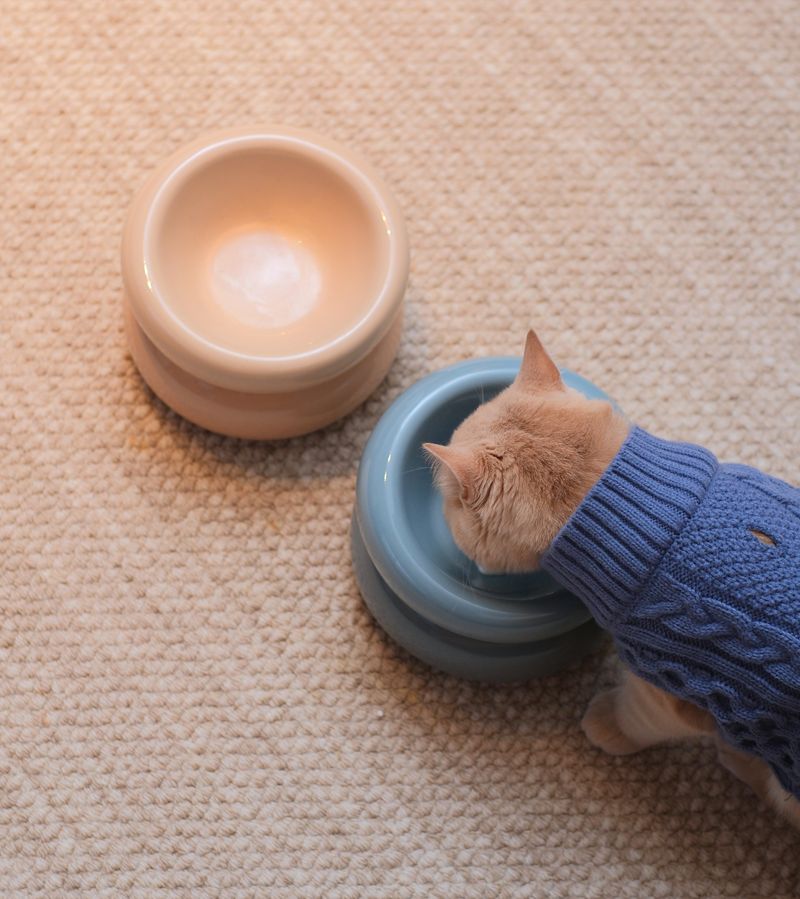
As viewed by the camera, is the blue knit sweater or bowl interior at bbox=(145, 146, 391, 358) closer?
the blue knit sweater

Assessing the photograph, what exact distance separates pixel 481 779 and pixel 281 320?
24.6 inches

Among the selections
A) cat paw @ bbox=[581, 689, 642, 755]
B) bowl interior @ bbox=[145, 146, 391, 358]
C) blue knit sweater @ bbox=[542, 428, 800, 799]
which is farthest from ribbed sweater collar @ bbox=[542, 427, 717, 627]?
bowl interior @ bbox=[145, 146, 391, 358]

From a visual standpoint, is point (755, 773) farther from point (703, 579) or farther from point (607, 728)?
point (703, 579)

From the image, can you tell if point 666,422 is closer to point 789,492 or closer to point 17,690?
point 789,492

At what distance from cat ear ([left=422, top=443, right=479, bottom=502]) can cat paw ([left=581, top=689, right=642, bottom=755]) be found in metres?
0.38

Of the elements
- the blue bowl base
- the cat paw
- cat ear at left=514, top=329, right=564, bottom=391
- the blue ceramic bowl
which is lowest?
the cat paw

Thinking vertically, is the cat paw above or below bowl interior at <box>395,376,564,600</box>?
below

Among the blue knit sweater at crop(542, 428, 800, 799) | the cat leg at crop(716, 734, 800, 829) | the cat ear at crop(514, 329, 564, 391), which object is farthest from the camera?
the cat leg at crop(716, 734, 800, 829)

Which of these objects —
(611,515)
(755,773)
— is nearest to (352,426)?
(611,515)

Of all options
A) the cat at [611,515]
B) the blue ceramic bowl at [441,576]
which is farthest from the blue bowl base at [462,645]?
the cat at [611,515]

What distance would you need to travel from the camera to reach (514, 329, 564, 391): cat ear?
812mm

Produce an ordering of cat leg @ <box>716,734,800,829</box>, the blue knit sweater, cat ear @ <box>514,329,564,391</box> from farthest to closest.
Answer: cat leg @ <box>716,734,800,829</box>
cat ear @ <box>514,329,564,391</box>
the blue knit sweater

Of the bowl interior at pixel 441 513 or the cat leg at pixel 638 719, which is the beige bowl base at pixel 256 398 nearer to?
the bowl interior at pixel 441 513

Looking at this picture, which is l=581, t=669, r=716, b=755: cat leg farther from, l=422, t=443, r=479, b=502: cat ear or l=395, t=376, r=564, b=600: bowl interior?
l=422, t=443, r=479, b=502: cat ear
